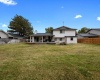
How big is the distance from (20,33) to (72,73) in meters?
58.5

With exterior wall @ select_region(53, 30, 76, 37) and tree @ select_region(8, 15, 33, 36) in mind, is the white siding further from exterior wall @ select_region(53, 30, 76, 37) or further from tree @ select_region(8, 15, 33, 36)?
tree @ select_region(8, 15, 33, 36)

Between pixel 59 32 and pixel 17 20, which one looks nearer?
pixel 59 32

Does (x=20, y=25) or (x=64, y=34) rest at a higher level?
(x=20, y=25)

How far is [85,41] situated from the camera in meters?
36.7

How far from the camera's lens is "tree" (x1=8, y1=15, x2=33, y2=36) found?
60606mm

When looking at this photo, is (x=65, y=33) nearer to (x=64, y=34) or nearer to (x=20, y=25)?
(x=64, y=34)

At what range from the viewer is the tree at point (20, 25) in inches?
2386

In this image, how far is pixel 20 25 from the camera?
61.0 m

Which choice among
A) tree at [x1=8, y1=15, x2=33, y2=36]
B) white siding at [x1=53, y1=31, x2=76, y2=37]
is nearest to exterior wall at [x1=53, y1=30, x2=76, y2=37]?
white siding at [x1=53, y1=31, x2=76, y2=37]

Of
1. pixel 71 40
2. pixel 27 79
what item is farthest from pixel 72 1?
pixel 27 79

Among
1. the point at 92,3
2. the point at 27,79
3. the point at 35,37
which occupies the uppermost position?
the point at 92,3

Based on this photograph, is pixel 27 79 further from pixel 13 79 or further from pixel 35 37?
pixel 35 37

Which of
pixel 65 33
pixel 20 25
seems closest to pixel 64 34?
pixel 65 33

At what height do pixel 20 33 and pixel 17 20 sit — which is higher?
pixel 17 20
